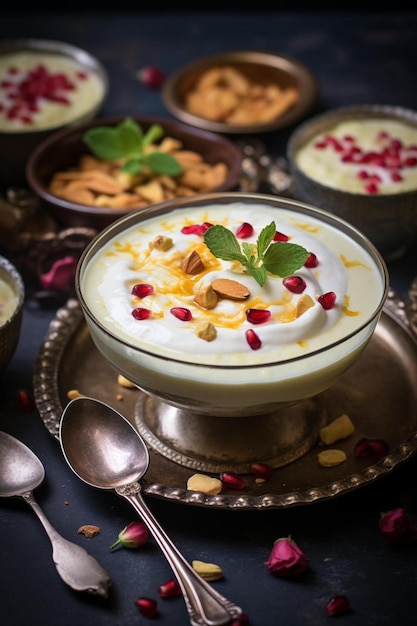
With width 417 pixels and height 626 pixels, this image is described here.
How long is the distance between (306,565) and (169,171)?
178 centimetres

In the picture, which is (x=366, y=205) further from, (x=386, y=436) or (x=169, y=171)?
(x=386, y=436)

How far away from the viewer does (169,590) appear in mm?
2117

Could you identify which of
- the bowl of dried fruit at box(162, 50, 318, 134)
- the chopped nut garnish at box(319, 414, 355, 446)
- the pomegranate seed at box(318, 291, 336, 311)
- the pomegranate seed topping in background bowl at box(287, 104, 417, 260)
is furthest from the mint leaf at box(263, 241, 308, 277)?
the bowl of dried fruit at box(162, 50, 318, 134)

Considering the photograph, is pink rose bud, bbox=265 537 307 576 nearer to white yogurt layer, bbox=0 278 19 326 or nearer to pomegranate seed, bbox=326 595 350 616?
pomegranate seed, bbox=326 595 350 616

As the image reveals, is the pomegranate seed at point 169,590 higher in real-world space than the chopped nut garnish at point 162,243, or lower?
lower

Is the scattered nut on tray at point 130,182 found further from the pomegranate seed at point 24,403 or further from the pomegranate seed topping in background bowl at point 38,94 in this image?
the pomegranate seed at point 24,403

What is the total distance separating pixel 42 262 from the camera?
3.25m

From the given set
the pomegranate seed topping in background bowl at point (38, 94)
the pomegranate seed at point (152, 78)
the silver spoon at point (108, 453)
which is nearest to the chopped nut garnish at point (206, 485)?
the silver spoon at point (108, 453)

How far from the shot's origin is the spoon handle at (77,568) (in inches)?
82.7

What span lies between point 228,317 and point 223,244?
0.77 feet

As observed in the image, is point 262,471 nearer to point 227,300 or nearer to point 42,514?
point 227,300

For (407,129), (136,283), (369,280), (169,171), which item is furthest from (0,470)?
(407,129)

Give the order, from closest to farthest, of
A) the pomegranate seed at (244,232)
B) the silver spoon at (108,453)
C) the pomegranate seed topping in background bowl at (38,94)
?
the silver spoon at (108,453) → the pomegranate seed at (244,232) → the pomegranate seed topping in background bowl at (38,94)

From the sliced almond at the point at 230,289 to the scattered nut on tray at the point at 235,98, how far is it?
1.84m
